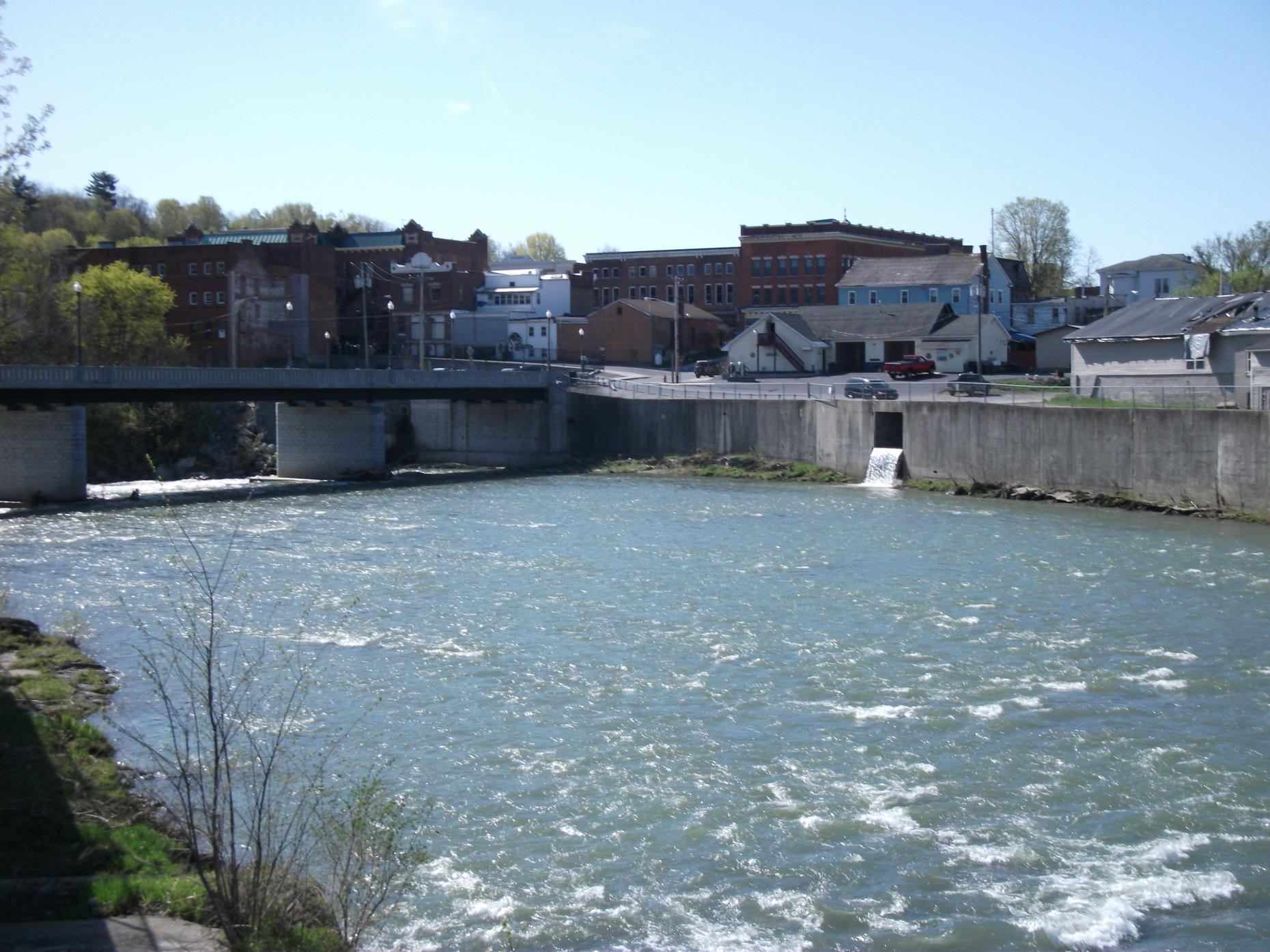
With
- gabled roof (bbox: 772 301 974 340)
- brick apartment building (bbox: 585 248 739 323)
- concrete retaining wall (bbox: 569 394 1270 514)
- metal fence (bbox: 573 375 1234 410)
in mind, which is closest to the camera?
concrete retaining wall (bbox: 569 394 1270 514)

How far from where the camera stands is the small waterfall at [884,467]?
55.6m

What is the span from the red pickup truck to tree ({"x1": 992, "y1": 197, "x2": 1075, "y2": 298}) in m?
53.5

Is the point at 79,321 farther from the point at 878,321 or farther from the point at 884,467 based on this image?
the point at 878,321

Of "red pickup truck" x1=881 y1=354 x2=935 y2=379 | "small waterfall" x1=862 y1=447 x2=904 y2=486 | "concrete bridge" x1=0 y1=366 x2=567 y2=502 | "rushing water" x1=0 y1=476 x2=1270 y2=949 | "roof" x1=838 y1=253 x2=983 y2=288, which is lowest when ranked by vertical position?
"rushing water" x1=0 y1=476 x2=1270 y2=949

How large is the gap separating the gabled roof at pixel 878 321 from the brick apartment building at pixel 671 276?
2195 centimetres

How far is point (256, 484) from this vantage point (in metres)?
62.1

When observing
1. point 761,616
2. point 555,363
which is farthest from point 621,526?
point 555,363

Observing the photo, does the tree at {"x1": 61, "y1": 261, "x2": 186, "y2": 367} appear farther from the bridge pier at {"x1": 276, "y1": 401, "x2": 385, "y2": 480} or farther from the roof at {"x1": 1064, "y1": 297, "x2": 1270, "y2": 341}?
the roof at {"x1": 1064, "y1": 297, "x2": 1270, "y2": 341}

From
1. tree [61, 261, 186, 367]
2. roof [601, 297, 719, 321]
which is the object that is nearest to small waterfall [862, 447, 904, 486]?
tree [61, 261, 186, 367]

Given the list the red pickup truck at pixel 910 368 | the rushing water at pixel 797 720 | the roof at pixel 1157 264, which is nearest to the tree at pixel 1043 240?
the roof at pixel 1157 264

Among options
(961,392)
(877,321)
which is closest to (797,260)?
(877,321)

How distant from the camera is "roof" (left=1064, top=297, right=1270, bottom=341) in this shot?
51062 mm

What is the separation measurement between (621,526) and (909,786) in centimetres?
2723

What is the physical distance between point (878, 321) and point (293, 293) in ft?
149
